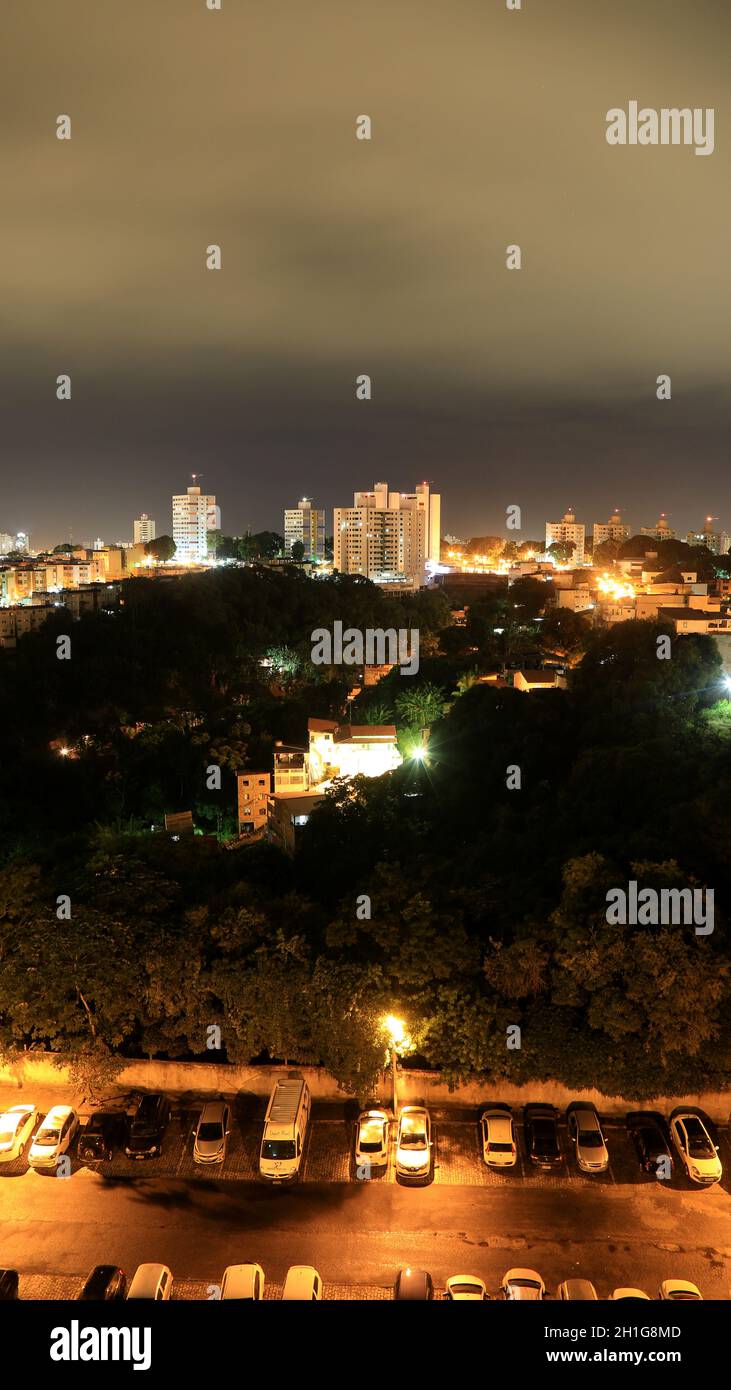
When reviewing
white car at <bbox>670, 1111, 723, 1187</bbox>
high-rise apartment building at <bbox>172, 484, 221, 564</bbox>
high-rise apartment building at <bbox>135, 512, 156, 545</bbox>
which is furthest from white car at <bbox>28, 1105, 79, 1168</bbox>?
high-rise apartment building at <bbox>135, 512, 156, 545</bbox>

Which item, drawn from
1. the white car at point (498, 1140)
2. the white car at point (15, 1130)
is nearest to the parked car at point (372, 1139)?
the white car at point (498, 1140)

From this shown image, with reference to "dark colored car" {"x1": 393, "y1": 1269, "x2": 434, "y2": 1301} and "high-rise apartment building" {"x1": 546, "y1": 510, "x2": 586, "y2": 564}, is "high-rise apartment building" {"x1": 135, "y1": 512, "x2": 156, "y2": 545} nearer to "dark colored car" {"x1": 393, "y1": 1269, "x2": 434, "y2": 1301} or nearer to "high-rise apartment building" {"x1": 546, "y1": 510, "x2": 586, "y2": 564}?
"high-rise apartment building" {"x1": 546, "y1": 510, "x2": 586, "y2": 564}

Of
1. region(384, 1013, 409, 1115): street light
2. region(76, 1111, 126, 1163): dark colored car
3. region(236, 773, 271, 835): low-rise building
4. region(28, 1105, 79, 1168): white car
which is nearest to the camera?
region(28, 1105, 79, 1168): white car

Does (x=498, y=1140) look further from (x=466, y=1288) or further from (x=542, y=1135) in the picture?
(x=466, y=1288)

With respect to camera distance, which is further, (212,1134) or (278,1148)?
(212,1134)

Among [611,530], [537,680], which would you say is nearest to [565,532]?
[611,530]
